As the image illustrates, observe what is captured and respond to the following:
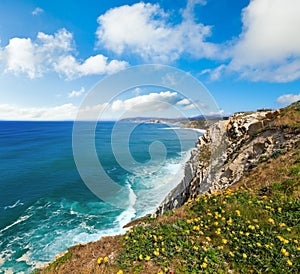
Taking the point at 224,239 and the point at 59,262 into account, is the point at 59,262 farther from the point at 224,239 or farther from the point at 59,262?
the point at 224,239

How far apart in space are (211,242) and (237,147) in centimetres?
1552

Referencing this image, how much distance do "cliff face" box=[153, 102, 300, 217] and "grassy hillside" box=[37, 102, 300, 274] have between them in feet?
21.7

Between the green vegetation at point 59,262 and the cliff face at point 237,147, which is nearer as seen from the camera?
the green vegetation at point 59,262

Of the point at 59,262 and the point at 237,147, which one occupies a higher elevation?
the point at 237,147

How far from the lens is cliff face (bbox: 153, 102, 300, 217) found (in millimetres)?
13883

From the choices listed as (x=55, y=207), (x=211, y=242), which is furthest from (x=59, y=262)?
(x=55, y=207)

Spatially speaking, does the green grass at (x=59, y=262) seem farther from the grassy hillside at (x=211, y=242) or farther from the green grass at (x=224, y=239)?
the green grass at (x=224, y=239)

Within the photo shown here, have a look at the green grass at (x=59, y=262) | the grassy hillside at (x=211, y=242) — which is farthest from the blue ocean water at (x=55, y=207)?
the grassy hillside at (x=211, y=242)

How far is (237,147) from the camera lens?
742 inches

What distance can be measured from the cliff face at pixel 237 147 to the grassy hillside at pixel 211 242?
6605 millimetres

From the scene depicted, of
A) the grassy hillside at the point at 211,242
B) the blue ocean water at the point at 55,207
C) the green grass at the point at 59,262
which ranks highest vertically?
the grassy hillside at the point at 211,242

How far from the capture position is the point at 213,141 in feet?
81.6

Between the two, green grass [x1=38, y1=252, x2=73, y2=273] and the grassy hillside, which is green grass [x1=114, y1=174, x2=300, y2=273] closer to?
the grassy hillside

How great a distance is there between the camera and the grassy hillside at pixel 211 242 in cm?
438
